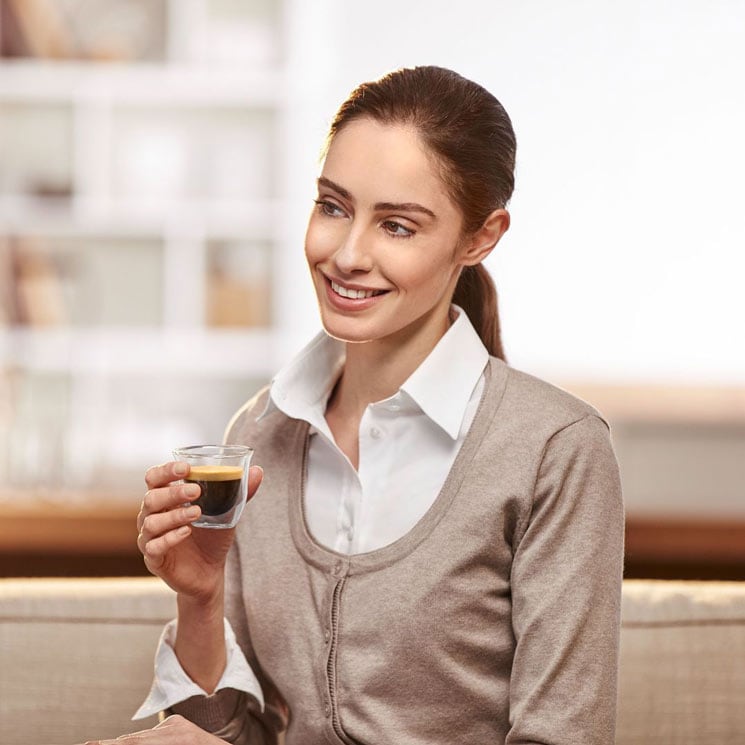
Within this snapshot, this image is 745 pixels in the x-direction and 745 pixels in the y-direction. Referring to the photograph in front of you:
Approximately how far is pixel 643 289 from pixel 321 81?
1.68 m

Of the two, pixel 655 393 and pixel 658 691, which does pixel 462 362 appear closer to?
pixel 658 691

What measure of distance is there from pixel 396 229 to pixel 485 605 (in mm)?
468

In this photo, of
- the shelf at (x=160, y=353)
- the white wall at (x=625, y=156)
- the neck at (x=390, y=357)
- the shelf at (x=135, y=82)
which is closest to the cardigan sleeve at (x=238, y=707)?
the neck at (x=390, y=357)

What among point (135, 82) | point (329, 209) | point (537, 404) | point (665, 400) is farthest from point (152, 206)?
point (537, 404)

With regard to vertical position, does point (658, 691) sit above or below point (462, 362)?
below

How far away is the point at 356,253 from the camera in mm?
1416

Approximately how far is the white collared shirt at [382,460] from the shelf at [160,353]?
10.5ft

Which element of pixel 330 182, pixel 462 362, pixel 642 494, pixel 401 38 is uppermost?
pixel 401 38

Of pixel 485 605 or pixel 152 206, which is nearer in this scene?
pixel 485 605

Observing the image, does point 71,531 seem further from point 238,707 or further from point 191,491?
point 191,491

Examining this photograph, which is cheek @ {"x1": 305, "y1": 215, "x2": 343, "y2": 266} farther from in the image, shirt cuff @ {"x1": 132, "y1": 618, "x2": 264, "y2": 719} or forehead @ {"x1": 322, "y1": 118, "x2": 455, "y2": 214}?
shirt cuff @ {"x1": 132, "y1": 618, "x2": 264, "y2": 719}

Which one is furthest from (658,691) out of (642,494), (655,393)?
(655,393)

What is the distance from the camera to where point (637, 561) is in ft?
9.27

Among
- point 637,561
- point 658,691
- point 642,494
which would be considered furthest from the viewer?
point 642,494
